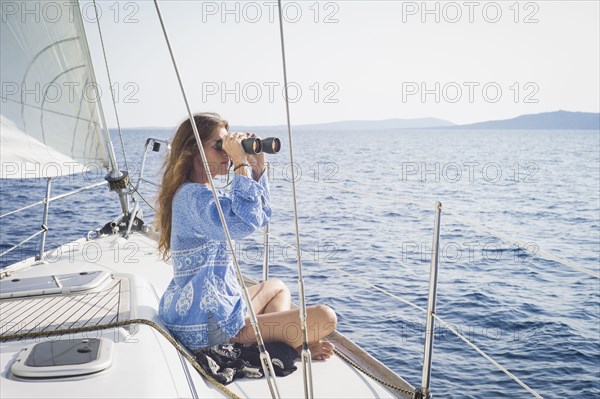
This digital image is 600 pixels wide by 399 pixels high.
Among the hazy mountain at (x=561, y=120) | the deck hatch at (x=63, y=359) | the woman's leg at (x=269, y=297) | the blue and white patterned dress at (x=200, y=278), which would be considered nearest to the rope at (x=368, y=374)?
the woman's leg at (x=269, y=297)

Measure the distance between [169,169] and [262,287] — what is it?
58cm

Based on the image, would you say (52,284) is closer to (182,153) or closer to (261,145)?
(182,153)

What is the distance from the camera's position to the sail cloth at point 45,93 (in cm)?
295

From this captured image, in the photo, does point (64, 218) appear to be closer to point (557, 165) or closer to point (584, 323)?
point (584, 323)

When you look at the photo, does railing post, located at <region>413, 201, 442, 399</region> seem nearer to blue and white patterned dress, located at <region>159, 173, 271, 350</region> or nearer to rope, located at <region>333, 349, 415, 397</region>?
rope, located at <region>333, 349, 415, 397</region>

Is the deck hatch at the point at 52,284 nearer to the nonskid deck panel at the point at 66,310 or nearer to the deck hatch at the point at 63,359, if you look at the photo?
the nonskid deck panel at the point at 66,310

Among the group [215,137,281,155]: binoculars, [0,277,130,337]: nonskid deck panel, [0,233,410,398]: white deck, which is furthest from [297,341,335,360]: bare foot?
[215,137,281,155]: binoculars

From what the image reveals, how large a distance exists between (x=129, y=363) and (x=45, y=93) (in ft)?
6.38

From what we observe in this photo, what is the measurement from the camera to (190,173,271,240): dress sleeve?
1.94 meters

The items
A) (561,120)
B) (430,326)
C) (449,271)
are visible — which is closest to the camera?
(430,326)

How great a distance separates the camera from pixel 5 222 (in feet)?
37.7

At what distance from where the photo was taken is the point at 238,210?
193 centimetres

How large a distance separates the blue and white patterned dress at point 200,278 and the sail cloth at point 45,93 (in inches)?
49.9

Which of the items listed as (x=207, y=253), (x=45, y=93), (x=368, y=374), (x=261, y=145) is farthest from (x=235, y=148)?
(x=45, y=93)
